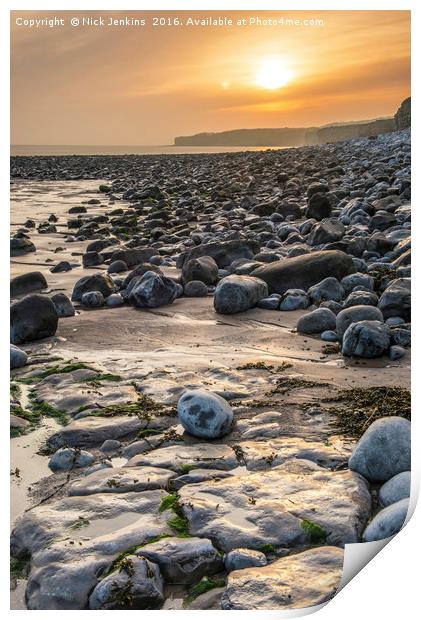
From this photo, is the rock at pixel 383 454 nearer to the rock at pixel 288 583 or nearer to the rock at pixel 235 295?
the rock at pixel 288 583

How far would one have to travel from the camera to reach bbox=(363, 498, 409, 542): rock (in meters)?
2.46

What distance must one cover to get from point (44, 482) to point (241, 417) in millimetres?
1046

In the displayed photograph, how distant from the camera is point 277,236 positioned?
8336 millimetres

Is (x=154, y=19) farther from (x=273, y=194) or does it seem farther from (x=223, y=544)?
(x=273, y=194)

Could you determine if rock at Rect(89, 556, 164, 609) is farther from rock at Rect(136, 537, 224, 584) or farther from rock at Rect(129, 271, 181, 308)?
rock at Rect(129, 271, 181, 308)

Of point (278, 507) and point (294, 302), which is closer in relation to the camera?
point (278, 507)

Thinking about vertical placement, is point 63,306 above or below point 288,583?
above

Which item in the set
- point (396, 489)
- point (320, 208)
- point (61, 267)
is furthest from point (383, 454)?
point (320, 208)

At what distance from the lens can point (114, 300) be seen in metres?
5.78

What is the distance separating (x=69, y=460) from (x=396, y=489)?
1.44m

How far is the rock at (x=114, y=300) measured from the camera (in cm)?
577

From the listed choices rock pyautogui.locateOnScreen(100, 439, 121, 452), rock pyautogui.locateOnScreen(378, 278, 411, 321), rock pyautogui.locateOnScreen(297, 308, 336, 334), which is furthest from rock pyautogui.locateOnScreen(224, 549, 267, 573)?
rock pyautogui.locateOnScreen(378, 278, 411, 321)

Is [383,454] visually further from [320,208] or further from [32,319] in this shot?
[320,208]

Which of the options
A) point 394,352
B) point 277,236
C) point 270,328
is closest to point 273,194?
point 277,236
